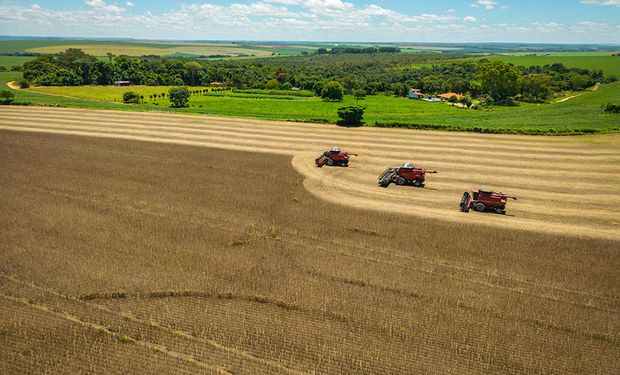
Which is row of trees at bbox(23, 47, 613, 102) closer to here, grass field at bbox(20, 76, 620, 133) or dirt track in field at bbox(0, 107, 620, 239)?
grass field at bbox(20, 76, 620, 133)

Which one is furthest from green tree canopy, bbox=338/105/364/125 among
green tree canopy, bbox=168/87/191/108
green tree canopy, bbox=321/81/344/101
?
green tree canopy, bbox=321/81/344/101

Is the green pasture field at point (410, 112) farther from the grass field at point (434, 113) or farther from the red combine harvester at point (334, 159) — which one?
the red combine harvester at point (334, 159)

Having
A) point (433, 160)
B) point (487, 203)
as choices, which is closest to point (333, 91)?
point (433, 160)

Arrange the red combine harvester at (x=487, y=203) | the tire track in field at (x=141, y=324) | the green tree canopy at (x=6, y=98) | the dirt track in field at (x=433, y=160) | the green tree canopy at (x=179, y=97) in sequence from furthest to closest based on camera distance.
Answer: the green tree canopy at (x=179, y=97), the green tree canopy at (x=6, y=98), the dirt track in field at (x=433, y=160), the red combine harvester at (x=487, y=203), the tire track in field at (x=141, y=324)

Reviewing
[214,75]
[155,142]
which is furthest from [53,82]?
[155,142]

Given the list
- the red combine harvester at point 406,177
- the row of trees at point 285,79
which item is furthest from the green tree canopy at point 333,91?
the red combine harvester at point 406,177

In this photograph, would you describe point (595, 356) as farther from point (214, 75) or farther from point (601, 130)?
point (214, 75)

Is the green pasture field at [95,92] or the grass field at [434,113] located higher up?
the green pasture field at [95,92]
